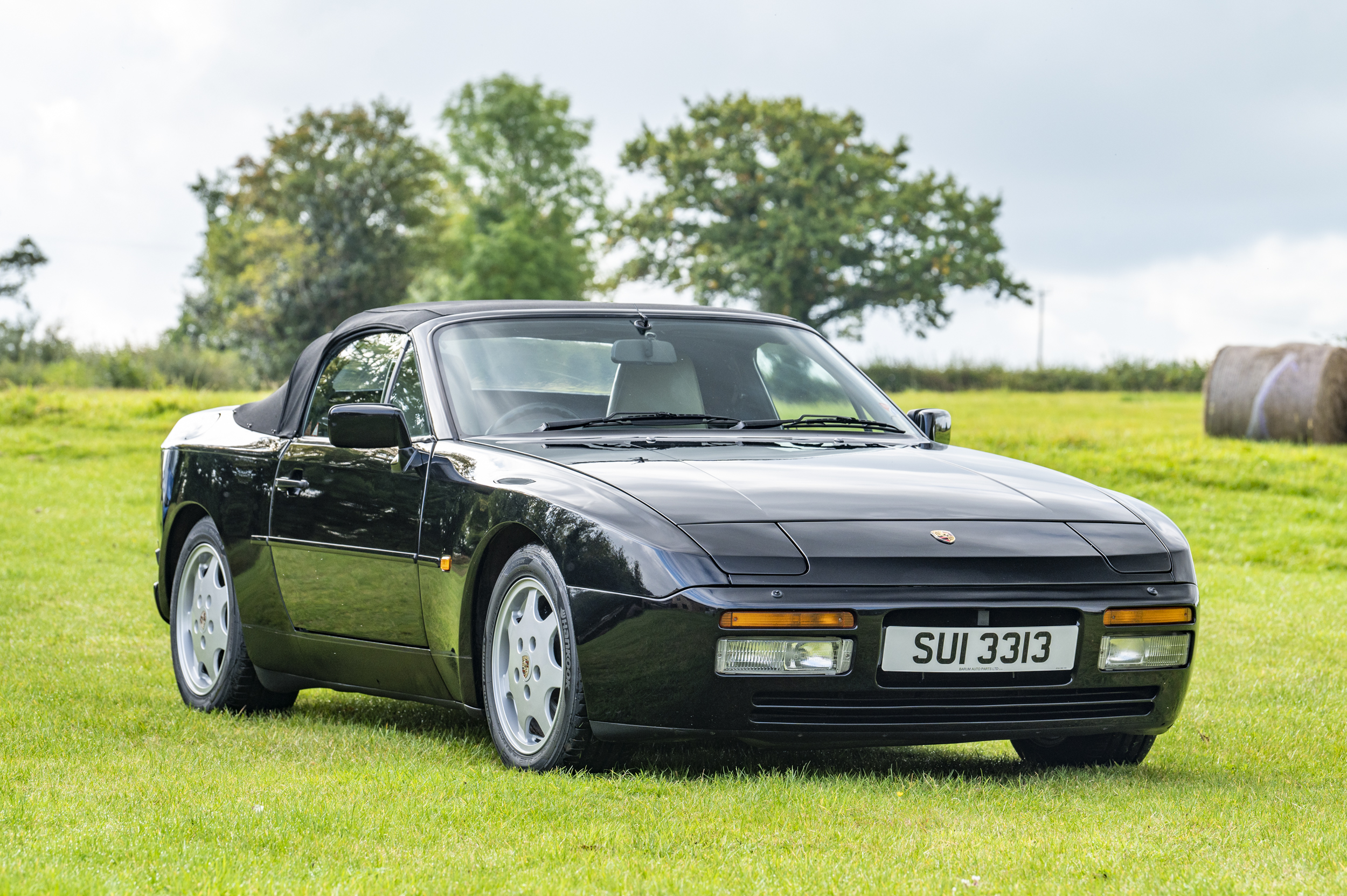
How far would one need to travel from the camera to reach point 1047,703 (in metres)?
4.68

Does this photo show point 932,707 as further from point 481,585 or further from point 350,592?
point 350,592

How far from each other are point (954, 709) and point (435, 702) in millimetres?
1837

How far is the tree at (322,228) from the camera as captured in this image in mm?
64750

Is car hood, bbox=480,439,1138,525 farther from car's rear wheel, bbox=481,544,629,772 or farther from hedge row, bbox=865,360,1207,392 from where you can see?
hedge row, bbox=865,360,1207,392

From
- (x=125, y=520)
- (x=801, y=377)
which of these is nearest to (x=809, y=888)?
(x=801, y=377)

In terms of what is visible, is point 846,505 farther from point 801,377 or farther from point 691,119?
point 691,119

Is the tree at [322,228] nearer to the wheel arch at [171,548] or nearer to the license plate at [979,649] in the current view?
the wheel arch at [171,548]

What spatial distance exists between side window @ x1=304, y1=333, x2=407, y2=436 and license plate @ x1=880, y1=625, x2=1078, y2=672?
2527mm

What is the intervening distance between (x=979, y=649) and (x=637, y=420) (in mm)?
1614

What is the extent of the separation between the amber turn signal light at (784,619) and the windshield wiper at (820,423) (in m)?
1.48

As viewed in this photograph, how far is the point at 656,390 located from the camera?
591cm

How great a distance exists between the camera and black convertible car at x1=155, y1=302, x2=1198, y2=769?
4.43 m

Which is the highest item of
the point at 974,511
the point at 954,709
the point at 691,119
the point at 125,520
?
the point at 691,119

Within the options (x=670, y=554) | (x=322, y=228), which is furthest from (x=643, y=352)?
(x=322, y=228)
